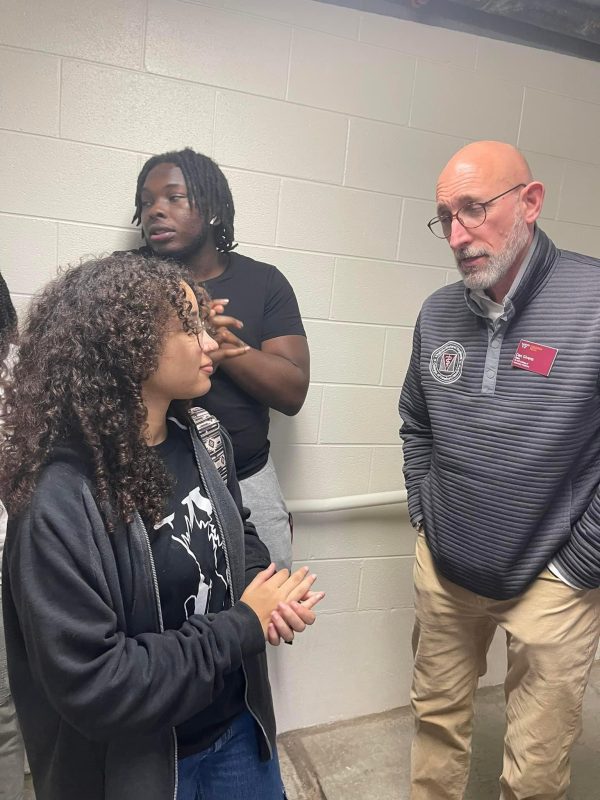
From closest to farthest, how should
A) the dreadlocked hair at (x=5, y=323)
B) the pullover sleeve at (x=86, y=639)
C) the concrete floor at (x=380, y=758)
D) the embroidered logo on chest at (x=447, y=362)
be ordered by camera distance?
the pullover sleeve at (x=86, y=639), the dreadlocked hair at (x=5, y=323), the embroidered logo on chest at (x=447, y=362), the concrete floor at (x=380, y=758)

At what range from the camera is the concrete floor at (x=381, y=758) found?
1.82m

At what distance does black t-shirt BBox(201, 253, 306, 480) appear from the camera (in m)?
1.53

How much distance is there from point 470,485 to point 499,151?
0.83 meters

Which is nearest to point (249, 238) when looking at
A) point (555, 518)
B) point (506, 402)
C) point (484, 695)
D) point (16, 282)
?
point (16, 282)

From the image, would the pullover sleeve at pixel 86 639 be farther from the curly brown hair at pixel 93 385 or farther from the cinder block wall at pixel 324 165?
the cinder block wall at pixel 324 165

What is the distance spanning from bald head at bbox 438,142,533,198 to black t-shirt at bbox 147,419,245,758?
933mm

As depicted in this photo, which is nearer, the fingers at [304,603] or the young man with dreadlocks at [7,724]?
the fingers at [304,603]

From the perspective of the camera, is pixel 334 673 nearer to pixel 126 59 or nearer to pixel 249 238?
pixel 249 238

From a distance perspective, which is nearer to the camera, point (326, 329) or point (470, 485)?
point (470, 485)

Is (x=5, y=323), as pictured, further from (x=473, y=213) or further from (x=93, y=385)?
(x=473, y=213)

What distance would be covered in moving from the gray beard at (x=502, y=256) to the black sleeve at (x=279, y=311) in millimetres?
508

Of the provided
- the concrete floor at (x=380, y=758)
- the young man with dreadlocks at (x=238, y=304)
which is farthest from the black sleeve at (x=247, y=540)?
the concrete floor at (x=380, y=758)

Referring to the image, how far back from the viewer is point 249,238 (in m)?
1.78

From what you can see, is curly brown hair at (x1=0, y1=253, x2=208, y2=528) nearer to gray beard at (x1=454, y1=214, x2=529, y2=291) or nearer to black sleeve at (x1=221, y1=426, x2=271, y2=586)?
black sleeve at (x1=221, y1=426, x2=271, y2=586)
